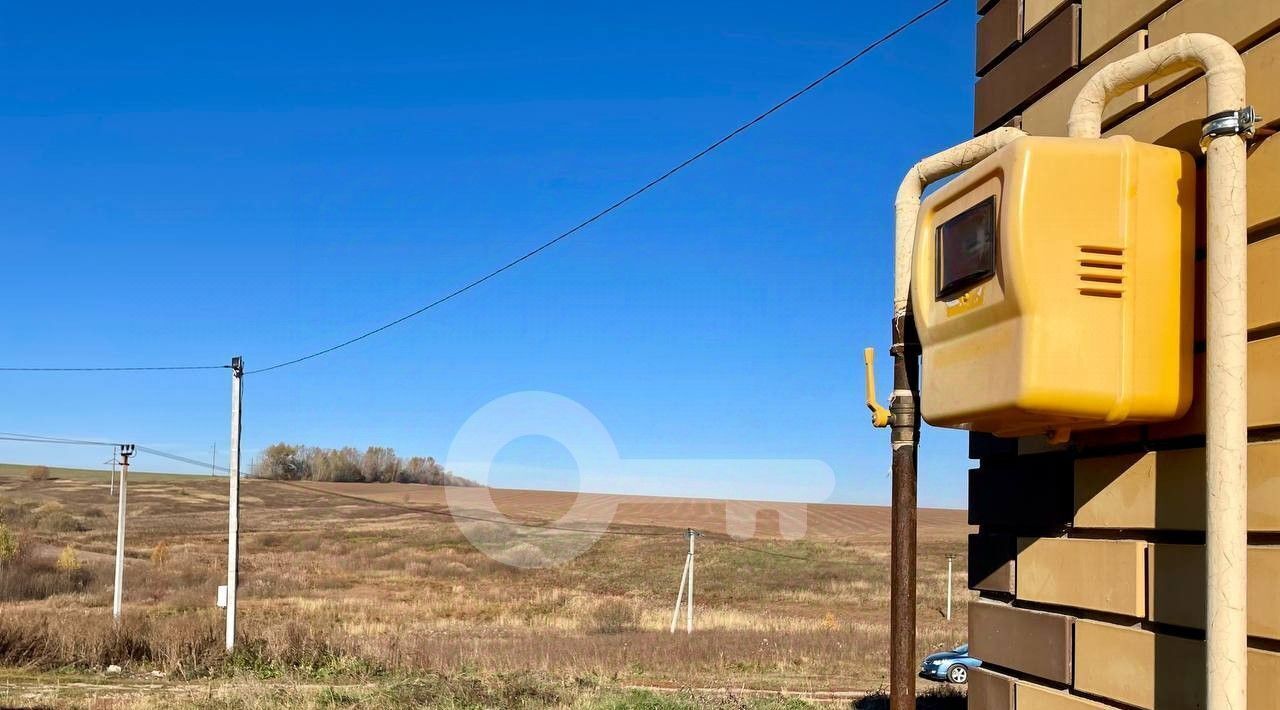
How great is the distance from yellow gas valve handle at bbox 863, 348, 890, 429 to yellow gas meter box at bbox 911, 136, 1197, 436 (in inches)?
50.7

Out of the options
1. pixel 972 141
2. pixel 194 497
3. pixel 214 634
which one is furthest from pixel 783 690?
pixel 194 497

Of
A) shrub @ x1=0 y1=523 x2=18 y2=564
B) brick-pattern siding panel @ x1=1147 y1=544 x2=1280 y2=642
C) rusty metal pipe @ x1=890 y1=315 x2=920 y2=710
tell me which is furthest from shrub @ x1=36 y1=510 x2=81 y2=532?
brick-pattern siding panel @ x1=1147 y1=544 x2=1280 y2=642

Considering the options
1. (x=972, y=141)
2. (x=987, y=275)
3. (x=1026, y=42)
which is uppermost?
(x=1026, y=42)

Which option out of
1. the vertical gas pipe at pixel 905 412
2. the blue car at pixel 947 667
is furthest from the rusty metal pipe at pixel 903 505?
the blue car at pixel 947 667

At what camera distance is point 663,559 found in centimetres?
6006

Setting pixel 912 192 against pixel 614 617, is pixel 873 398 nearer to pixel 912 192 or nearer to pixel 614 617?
pixel 912 192

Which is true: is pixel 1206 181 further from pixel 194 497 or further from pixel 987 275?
pixel 194 497

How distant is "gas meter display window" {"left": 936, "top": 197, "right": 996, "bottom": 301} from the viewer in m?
3.50

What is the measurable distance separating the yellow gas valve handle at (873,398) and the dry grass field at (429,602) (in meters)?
6.38

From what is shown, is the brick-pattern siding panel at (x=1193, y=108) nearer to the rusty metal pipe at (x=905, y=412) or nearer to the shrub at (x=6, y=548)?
the rusty metal pipe at (x=905, y=412)

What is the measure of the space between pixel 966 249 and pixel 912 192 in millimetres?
1181

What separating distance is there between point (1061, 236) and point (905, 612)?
2.14m

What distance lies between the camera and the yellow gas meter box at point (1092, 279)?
3.29 meters

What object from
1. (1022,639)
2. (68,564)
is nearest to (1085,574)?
(1022,639)
